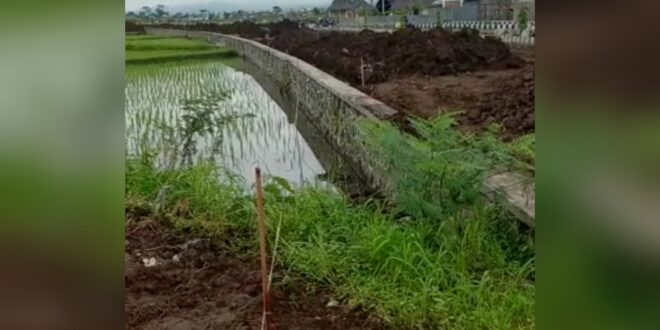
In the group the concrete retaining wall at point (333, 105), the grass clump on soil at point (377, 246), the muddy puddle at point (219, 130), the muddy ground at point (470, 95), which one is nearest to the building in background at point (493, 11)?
the muddy ground at point (470, 95)

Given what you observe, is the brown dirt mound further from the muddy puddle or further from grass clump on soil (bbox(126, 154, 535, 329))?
grass clump on soil (bbox(126, 154, 535, 329))

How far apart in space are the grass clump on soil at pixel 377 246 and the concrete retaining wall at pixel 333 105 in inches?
4.1

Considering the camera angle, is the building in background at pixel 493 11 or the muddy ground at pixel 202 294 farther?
the building in background at pixel 493 11

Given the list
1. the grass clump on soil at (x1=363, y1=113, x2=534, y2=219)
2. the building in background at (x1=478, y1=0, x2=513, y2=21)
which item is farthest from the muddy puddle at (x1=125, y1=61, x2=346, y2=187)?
the building in background at (x1=478, y1=0, x2=513, y2=21)

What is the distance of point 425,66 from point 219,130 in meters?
2.64

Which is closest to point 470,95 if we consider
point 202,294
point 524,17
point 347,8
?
point 347,8

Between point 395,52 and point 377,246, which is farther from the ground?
point 395,52

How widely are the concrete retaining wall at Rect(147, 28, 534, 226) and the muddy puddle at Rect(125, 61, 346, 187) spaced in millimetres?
162

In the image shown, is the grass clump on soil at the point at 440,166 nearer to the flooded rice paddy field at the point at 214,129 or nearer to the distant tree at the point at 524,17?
the flooded rice paddy field at the point at 214,129

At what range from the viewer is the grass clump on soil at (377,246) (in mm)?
1668

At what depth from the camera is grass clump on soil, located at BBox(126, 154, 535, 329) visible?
1.67m

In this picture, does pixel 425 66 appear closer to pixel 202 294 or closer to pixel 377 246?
pixel 377 246

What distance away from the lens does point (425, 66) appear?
201 inches
